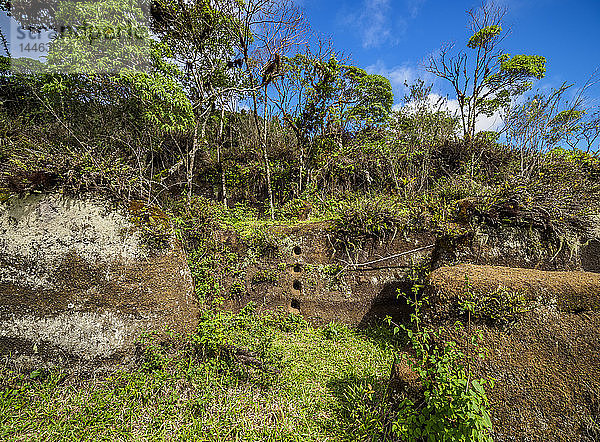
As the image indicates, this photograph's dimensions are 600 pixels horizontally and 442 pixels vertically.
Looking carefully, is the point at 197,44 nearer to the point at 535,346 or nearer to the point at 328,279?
the point at 328,279

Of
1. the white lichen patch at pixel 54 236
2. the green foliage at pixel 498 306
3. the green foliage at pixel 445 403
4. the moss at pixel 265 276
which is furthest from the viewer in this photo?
the moss at pixel 265 276

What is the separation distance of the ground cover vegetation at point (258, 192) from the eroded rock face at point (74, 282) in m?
0.28

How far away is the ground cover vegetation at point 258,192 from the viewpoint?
301 cm

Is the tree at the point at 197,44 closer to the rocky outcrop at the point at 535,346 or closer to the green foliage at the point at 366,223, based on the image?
the green foliage at the point at 366,223

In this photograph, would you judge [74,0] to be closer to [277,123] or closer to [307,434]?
[277,123]

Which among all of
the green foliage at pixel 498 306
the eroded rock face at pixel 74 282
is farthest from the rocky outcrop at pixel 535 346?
the eroded rock face at pixel 74 282

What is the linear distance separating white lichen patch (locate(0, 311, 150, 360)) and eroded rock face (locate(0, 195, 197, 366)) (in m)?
0.01

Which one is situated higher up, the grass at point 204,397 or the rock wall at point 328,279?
the rock wall at point 328,279

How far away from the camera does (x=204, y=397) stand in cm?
335

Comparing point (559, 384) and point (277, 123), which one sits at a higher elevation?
point (277, 123)

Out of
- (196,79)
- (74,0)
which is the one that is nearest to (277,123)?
(196,79)

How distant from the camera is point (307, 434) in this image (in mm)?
3012

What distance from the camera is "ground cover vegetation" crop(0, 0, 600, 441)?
301 cm

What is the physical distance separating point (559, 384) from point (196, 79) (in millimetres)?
11598
